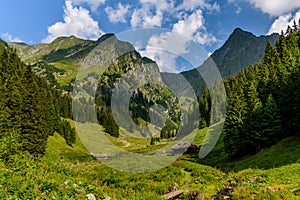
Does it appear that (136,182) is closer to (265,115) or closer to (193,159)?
(265,115)

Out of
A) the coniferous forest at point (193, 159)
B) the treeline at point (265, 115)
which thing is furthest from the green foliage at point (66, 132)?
the treeline at point (265, 115)

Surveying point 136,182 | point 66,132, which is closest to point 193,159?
point 136,182

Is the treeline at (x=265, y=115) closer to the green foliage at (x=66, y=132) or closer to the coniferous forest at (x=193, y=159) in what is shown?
the coniferous forest at (x=193, y=159)

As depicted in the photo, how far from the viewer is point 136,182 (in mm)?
25469

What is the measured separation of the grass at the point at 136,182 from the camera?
11923 millimetres

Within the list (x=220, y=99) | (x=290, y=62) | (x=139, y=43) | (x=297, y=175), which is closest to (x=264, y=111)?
(x=290, y=62)

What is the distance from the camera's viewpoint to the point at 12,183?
11289 millimetres

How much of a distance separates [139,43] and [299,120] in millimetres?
32243

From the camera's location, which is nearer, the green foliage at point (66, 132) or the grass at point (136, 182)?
the grass at point (136, 182)

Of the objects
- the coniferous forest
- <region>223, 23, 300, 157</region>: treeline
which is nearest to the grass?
the coniferous forest

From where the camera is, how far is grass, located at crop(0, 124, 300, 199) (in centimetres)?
1192

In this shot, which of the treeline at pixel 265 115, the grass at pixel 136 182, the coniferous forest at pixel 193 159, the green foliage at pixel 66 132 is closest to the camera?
the grass at pixel 136 182

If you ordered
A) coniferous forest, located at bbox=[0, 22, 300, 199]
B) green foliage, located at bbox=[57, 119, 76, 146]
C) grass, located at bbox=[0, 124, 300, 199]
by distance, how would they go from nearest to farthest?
grass, located at bbox=[0, 124, 300, 199]
coniferous forest, located at bbox=[0, 22, 300, 199]
green foliage, located at bbox=[57, 119, 76, 146]

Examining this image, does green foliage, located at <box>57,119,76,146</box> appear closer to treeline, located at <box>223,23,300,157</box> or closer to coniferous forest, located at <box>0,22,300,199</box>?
coniferous forest, located at <box>0,22,300,199</box>
